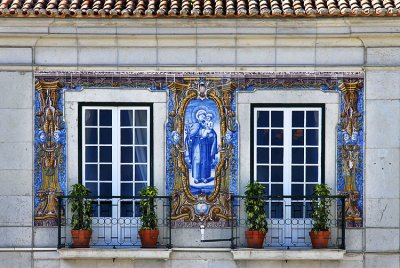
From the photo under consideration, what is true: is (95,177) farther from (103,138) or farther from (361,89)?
(361,89)

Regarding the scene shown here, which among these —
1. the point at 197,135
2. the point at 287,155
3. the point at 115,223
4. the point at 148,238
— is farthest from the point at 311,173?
the point at 115,223

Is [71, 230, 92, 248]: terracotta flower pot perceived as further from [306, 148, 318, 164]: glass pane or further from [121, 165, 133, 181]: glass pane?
[306, 148, 318, 164]: glass pane

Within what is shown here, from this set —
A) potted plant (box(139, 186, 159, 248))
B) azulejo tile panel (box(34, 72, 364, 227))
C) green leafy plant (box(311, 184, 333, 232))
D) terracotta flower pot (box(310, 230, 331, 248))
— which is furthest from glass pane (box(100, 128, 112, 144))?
terracotta flower pot (box(310, 230, 331, 248))

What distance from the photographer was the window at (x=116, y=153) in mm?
25578

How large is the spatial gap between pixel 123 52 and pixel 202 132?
6.07 ft

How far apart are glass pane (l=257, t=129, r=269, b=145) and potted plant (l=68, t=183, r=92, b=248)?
2967 mm

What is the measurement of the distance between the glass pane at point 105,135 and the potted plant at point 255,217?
8.00 ft

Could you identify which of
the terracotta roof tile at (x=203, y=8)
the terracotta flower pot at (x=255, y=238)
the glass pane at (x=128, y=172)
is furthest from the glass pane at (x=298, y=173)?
the glass pane at (x=128, y=172)

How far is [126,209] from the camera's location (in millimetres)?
25609

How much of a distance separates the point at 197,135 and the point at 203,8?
2.12 meters

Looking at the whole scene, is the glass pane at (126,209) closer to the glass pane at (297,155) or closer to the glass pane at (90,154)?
the glass pane at (90,154)

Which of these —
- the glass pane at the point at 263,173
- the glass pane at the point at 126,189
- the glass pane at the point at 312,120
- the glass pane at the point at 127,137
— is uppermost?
the glass pane at the point at 312,120

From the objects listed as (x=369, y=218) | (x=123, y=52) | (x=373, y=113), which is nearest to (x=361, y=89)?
(x=373, y=113)

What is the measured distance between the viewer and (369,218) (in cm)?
2542
